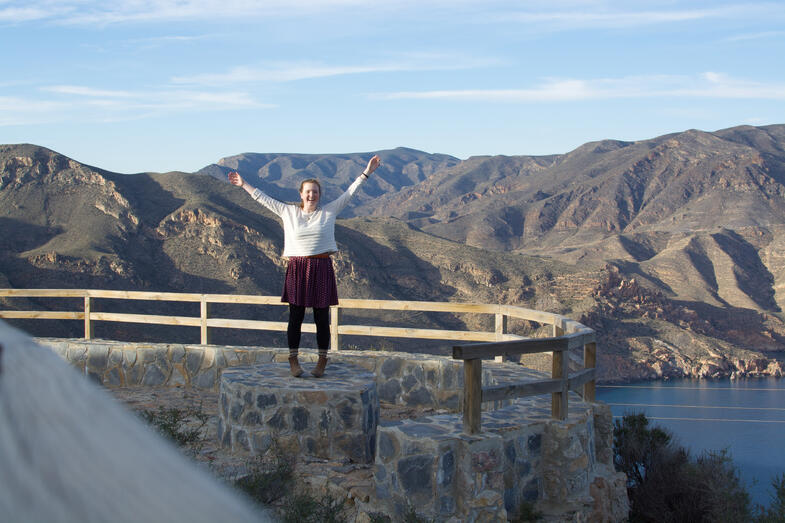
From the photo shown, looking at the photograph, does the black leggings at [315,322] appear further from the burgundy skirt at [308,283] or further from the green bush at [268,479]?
the green bush at [268,479]

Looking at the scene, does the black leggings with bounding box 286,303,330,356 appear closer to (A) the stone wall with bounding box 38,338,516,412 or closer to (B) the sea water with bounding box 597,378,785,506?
(A) the stone wall with bounding box 38,338,516,412

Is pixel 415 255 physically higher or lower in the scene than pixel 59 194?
lower

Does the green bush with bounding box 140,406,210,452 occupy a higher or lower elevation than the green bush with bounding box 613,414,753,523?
higher

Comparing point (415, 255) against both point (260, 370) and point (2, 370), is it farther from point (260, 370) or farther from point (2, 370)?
point (2, 370)

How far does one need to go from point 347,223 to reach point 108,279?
23.6 meters

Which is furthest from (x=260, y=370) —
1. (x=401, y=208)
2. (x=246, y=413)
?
(x=401, y=208)

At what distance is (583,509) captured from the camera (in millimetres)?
5477

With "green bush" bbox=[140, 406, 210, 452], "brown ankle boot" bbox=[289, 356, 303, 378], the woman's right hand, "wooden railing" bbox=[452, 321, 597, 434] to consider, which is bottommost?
"green bush" bbox=[140, 406, 210, 452]

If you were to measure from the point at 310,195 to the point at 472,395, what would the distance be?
207cm

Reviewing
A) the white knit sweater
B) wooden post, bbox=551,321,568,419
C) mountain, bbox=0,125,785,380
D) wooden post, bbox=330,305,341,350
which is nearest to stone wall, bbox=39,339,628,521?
wooden post, bbox=551,321,568,419

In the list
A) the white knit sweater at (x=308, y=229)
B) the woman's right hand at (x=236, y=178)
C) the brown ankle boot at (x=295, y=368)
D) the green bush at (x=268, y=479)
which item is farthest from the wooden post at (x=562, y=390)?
the woman's right hand at (x=236, y=178)

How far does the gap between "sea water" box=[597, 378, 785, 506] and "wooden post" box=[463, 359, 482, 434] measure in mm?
25501

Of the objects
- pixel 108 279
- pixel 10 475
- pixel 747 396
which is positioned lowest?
pixel 747 396

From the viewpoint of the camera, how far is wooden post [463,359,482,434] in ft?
15.7
